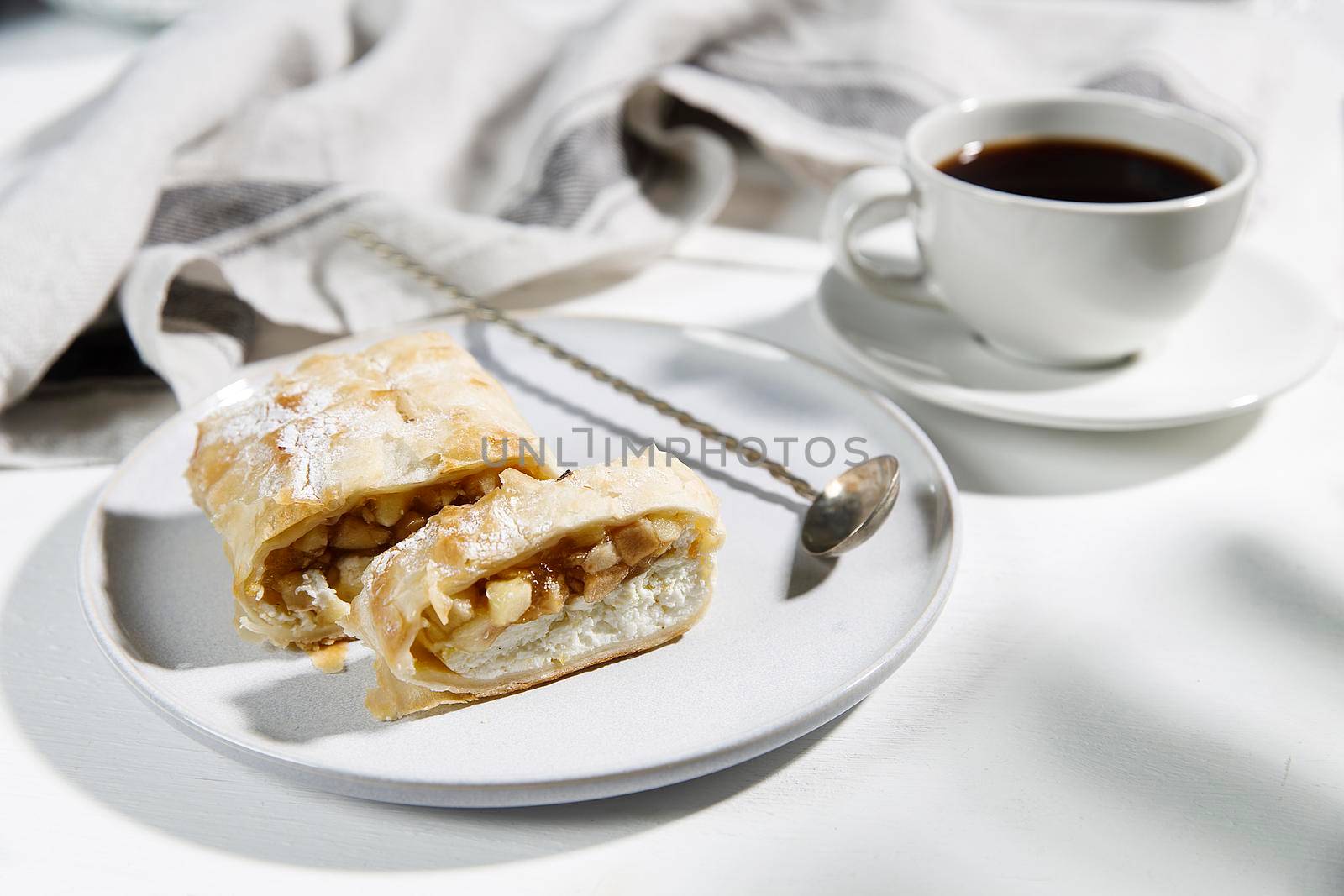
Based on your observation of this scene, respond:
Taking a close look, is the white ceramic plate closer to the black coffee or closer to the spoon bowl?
the spoon bowl

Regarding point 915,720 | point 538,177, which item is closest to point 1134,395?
point 915,720

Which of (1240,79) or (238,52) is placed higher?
(238,52)

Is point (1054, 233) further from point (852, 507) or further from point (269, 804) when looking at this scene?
point (269, 804)

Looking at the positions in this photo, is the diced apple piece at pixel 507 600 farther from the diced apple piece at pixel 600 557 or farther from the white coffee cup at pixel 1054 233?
the white coffee cup at pixel 1054 233

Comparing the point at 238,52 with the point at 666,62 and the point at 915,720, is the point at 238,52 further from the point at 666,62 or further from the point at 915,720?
the point at 915,720

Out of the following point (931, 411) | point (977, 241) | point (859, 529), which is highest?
point (977, 241)

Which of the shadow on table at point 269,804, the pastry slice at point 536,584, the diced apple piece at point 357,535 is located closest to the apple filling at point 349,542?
the diced apple piece at point 357,535

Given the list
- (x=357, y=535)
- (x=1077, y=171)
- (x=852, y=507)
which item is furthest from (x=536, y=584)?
(x=1077, y=171)

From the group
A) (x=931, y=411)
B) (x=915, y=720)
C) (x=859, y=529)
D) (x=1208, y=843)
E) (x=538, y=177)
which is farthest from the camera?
(x=538, y=177)
